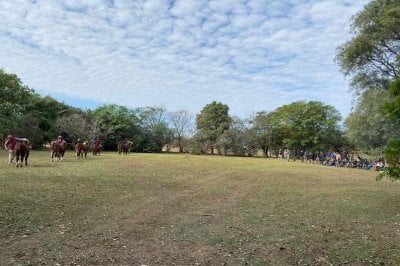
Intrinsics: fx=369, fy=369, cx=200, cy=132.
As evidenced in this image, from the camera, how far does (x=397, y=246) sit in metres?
7.86

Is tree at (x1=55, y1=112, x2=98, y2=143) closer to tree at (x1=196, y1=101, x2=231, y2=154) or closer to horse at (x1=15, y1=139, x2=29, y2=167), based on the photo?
tree at (x1=196, y1=101, x2=231, y2=154)

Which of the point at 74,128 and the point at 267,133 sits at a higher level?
the point at 267,133

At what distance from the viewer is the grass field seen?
6555 millimetres

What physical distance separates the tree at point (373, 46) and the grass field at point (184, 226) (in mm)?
17396

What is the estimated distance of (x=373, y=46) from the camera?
28750 millimetres

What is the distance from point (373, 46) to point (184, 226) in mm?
25944

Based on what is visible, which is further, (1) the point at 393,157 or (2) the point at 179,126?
(2) the point at 179,126

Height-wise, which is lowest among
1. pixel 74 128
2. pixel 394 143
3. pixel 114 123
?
pixel 394 143

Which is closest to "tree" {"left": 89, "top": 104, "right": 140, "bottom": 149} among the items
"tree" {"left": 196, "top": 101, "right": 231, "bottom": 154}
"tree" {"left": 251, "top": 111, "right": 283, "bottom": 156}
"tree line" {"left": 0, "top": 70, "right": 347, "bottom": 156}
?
"tree line" {"left": 0, "top": 70, "right": 347, "bottom": 156}

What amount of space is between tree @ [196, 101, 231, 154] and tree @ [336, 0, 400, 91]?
4386 cm

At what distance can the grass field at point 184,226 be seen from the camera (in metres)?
6.55

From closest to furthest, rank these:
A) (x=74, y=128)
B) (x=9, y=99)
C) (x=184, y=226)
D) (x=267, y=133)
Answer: (x=184, y=226) < (x=9, y=99) < (x=74, y=128) < (x=267, y=133)

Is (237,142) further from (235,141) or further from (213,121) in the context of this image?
(213,121)

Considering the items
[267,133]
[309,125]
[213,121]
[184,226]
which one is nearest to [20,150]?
[184,226]
